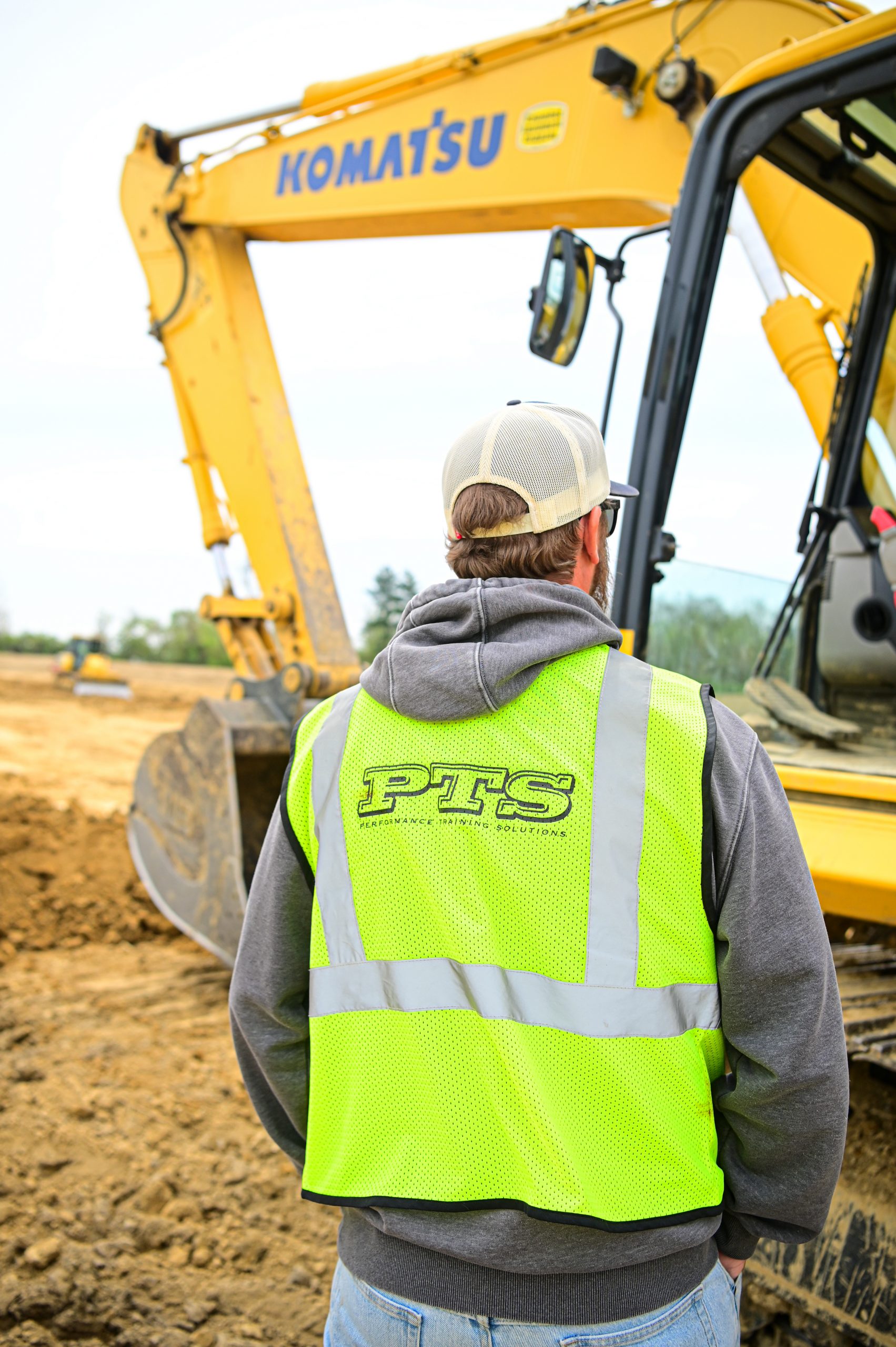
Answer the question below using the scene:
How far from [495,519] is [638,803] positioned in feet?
1.38

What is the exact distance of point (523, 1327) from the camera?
4.16 feet

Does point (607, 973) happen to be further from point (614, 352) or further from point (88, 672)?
point (88, 672)

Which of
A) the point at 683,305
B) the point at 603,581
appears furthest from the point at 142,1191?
the point at 683,305

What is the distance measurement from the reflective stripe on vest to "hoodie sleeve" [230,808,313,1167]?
203mm

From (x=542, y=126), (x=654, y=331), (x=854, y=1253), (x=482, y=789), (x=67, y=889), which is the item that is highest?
(x=542, y=126)

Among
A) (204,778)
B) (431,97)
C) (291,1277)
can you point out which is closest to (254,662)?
(204,778)

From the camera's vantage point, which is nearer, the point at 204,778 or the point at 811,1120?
the point at 811,1120

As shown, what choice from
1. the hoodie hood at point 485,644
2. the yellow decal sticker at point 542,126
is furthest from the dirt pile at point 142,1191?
the yellow decal sticker at point 542,126

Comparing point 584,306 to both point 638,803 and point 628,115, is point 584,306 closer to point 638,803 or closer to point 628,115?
point 628,115

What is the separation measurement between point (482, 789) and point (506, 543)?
34 centimetres

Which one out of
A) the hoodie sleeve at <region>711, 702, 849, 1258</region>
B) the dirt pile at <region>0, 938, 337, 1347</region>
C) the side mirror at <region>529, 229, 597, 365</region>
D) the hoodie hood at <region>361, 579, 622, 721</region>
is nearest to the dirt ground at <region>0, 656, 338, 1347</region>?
the dirt pile at <region>0, 938, 337, 1347</region>

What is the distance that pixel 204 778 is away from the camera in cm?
504

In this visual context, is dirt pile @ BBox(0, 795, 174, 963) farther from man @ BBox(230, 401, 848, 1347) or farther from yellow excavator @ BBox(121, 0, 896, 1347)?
man @ BBox(230, 401, 848, 1347)

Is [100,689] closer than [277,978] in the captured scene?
No
